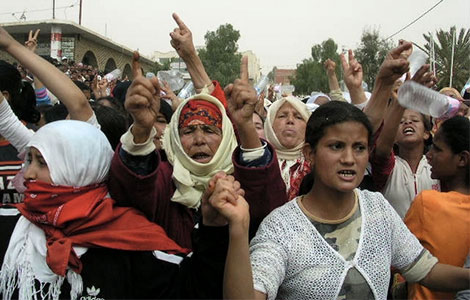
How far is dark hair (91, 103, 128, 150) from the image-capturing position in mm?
2248

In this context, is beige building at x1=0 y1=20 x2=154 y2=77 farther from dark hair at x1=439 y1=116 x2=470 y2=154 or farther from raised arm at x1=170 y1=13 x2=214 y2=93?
dark hair at x1=439 y1=116 x2=470 y2=154

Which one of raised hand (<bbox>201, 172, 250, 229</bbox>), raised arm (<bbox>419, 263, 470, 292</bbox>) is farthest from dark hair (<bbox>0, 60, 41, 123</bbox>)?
raised arm (<bbox>419, 263, 470, 292</bbox>)

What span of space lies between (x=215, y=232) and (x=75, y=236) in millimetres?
532

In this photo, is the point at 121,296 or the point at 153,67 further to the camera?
the point at 153,67

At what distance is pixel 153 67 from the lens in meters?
29.8

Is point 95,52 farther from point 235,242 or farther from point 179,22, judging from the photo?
point 235,242

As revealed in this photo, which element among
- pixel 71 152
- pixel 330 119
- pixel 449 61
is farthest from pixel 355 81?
pixel 449 61

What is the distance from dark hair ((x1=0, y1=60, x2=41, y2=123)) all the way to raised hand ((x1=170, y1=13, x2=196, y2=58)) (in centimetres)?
98

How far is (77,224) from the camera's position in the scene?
1.56 metres

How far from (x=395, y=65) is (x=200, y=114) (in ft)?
3.05

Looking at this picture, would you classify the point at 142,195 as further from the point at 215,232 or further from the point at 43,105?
the point at 43,105

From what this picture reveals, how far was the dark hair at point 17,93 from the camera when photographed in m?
2.50

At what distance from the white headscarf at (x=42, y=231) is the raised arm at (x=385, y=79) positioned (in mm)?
1299

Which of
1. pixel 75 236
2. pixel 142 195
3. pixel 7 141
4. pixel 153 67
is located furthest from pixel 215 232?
pixel 153 67
